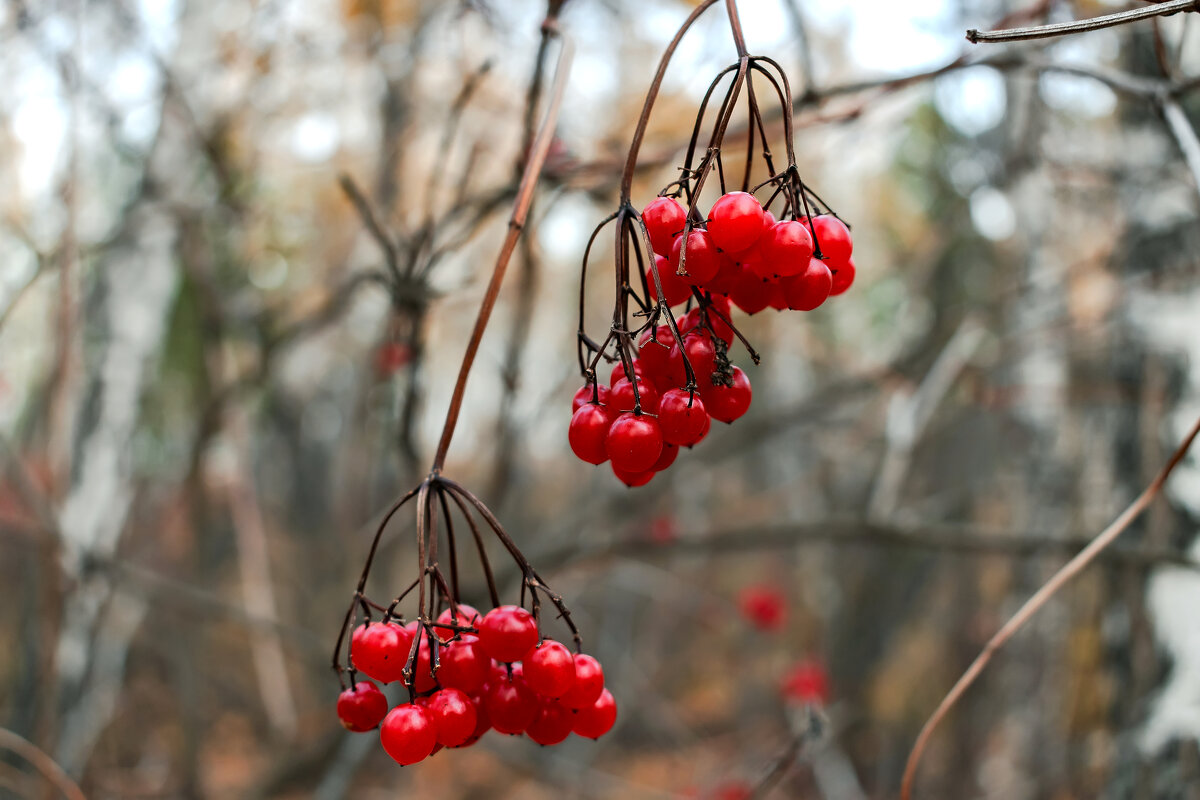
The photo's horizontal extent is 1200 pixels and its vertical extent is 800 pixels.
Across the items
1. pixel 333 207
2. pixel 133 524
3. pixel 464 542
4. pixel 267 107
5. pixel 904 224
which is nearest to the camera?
pixel 267 107

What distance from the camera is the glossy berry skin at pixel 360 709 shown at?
0.86 m

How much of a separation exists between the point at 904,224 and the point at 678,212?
1189 cm

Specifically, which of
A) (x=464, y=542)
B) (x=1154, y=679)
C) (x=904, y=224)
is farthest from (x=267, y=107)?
(x=904, y=224)

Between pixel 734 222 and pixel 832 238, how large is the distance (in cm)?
17

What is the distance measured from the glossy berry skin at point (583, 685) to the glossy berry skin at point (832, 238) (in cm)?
49

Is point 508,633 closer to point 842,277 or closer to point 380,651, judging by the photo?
point 380,651

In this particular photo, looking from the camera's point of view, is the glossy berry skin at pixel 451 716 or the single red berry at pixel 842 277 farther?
the single red berry at pixel 842 277

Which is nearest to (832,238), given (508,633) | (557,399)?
(508,633)

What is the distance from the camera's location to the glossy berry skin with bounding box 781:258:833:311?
79 centimetres

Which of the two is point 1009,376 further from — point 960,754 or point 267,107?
point 267,107

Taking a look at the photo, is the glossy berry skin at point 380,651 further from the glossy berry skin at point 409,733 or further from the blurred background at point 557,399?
the blurred background at point 557,399

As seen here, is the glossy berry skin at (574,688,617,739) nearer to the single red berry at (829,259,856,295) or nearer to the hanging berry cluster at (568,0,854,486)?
the hanging berry cluster at (568,0,854,486)

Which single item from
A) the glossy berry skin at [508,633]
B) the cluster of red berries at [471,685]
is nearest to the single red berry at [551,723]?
the cluster of red berries at [471,685]

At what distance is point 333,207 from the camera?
6.86 m
